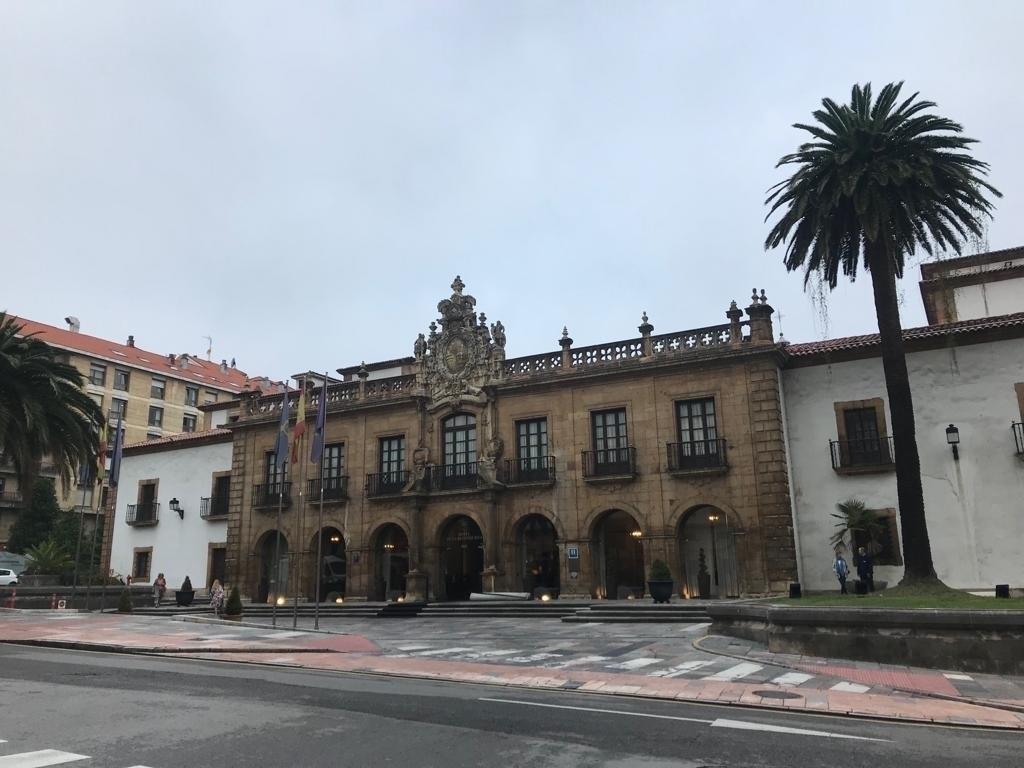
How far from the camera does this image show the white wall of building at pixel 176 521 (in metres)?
41.7

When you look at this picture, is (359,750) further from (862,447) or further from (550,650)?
(862,447)

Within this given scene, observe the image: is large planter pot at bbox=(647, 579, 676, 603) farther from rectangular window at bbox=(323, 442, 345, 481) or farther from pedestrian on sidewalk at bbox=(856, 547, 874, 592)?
rectangular window at bbox=(323, 442, 345, 481)

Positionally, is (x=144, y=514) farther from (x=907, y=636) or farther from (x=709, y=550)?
(x=907, y=636)

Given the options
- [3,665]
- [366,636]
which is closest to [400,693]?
[3,665]

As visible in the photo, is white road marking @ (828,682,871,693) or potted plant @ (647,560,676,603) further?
potted plant @ (647,560,676,603)

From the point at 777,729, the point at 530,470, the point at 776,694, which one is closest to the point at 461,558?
the point at 530,470

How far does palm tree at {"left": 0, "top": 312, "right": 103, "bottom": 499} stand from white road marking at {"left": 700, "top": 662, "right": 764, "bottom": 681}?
27252 millimetres

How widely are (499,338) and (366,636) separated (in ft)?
54.5

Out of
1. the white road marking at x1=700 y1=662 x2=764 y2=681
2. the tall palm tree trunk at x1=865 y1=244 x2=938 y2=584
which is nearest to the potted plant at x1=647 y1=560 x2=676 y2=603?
the tall palm tree trunk at x1=865 y1=244 x2=938 y2=584

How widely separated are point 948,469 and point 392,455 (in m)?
23.0

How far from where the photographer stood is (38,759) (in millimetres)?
6977

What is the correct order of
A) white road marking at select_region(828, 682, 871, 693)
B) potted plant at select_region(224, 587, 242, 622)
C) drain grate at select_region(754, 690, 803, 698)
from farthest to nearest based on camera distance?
potted plant at select_region(224, 587, 242, 622) < white road marking at select_region(828, 682, 871, 693) < drain grate at select_region(754, 690, 803, 698)

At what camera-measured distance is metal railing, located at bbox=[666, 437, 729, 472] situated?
29203mm

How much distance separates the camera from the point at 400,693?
37.3 feet
